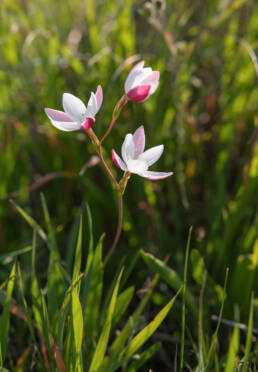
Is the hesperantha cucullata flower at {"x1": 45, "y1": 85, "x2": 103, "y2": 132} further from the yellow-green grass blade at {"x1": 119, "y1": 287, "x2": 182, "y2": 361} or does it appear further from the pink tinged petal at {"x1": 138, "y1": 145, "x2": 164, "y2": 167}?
the yellow-green grass blade at {"x1": 119, "y1": 287, "x2": 182, "y2": 361}

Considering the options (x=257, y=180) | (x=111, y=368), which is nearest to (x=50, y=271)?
(x=111, y=368)

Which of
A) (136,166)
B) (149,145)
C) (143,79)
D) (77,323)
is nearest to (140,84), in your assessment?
(143,79)

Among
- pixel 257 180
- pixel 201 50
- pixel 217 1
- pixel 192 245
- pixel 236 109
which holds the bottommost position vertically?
pixel 192 245

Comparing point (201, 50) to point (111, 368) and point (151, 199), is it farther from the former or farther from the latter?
point (111, 368)

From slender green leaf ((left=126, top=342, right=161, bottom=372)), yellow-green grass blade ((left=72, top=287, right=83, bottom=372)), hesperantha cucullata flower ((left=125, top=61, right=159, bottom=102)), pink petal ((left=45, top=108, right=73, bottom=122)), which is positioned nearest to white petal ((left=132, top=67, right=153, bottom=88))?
hesperantha cucullata flower ((left=125, top=61, right=159, bottom=102))

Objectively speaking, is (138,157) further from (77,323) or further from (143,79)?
(77,323)

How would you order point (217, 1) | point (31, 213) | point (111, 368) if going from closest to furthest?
point (111, 368)
point (31, 213)
point (217, 1)

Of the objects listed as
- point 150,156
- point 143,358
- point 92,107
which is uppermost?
point 92,107
